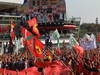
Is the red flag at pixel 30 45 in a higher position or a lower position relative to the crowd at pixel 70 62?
higher

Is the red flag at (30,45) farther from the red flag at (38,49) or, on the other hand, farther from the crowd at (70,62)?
the crowd at (70,62)

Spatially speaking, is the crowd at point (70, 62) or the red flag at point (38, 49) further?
the red flag at point (38, 49)

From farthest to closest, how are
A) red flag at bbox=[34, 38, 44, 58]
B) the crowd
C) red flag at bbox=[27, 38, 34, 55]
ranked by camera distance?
red flag at bbox=[27, 38, 34, 55]
red flag at bbox=[34, 38, 44, 58]
the crowd

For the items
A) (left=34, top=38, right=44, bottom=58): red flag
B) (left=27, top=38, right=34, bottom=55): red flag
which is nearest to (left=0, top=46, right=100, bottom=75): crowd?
(left=34, top=38, right=44, bottom=58): red flag

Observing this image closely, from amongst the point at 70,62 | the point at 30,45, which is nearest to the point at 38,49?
the point at 30,45

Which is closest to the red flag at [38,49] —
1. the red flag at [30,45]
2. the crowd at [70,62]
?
the red flag at [30,45]

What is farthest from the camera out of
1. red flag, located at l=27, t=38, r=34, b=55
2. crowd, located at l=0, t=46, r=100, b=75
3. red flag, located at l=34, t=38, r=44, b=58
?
red flag, located at l=27, t=38, r=34, b=55

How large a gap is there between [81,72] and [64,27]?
44.5 meters

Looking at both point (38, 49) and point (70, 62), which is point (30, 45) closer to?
point (38, 49)

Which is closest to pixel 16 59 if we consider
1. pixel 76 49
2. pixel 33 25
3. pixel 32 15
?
pixel 76 49

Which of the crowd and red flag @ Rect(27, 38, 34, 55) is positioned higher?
red flag @ Rect(27, 38, 34, 55)

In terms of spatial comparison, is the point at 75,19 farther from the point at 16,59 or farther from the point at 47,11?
the point at 16,59

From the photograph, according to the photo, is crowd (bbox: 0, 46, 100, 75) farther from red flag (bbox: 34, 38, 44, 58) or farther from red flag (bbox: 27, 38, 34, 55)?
red flag (bbox: 27, 38, 34, 55)

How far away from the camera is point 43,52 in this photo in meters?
15.0
